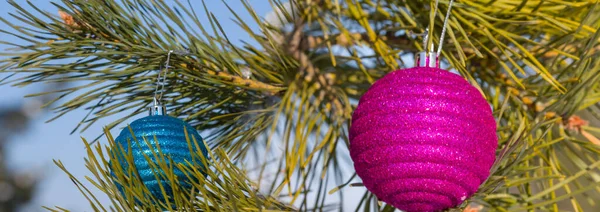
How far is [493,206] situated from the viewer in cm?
50

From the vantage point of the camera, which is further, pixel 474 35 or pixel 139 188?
pixel 474 35

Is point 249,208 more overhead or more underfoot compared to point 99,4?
more underfoot

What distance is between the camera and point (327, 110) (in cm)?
56

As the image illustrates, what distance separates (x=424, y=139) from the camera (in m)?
0.33

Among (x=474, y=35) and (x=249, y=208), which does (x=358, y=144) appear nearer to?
(x=249, y=208)

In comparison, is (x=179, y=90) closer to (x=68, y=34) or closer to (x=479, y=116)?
(x=68, y=34)

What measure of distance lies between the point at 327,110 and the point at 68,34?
0.19m

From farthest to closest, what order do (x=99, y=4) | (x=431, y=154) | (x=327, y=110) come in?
1. (x=327, y=110)
2. (x=99, y=4)
3. (x=431, y=154)

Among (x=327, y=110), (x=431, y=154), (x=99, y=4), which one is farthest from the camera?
(x=327, y=110)

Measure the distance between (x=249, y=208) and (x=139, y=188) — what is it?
0.18 ft

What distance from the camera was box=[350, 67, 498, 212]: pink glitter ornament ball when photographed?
1.07 feet

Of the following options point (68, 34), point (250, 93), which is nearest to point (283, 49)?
point (250, 93)

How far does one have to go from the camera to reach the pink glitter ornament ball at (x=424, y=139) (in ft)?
1.07

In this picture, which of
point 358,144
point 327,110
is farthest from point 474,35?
point 358,144
